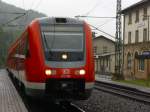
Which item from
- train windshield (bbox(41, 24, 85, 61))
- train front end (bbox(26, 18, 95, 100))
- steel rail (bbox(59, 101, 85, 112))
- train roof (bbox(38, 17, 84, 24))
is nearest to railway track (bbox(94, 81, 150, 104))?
steel rail (bbox(59, 101, 85, 112))

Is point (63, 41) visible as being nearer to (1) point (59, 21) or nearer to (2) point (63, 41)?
(2) point (63, 41)

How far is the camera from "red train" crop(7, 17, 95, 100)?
49.4 ft

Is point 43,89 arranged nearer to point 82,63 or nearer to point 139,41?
point 82,63

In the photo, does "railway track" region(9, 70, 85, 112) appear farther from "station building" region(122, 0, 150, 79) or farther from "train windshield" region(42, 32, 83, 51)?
"station building" region(122, 0, 150, 79)

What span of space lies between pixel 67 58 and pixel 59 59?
0.26 m

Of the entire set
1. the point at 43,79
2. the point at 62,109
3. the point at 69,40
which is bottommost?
the point at 62,109

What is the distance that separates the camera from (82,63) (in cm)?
1541

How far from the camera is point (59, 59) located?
15.3m

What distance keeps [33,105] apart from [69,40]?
11.6 feet

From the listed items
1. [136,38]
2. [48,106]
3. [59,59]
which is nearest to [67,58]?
[59,59]

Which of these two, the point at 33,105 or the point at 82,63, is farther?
the point at 33,105

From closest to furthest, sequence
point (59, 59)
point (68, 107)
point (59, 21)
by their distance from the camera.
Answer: point (59, 59) < point (59, 21) < point (68, 107)

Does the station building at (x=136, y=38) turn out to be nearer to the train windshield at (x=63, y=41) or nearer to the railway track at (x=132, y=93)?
the railway track at (x=132, y=93)

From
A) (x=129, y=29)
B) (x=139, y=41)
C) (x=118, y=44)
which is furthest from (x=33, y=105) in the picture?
(x=129, y=29)
